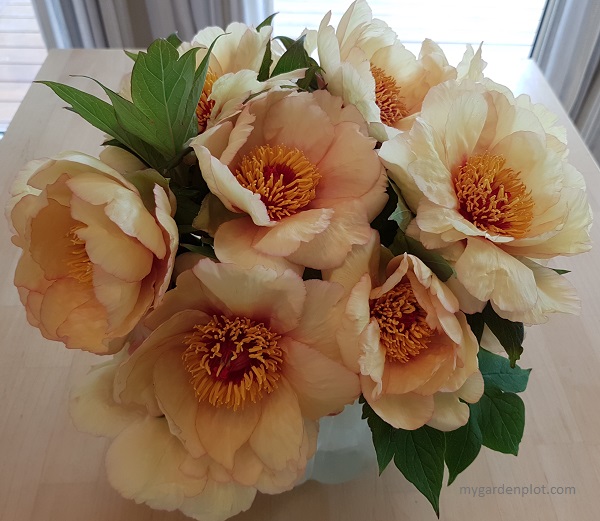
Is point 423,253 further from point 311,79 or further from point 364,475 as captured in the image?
point 364,475

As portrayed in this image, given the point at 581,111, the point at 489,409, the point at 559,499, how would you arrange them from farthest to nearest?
the point at 581,111
the point at 559,499
the point at 489,409

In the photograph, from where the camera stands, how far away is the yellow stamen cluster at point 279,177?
327 mm

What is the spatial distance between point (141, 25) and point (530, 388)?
129cm

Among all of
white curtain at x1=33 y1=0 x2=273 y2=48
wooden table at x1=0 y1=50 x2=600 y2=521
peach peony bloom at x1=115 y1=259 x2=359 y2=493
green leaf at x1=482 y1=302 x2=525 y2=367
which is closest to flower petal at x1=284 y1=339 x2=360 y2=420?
peach peony bloom at x1=115 y1=259 x2=359 y2=493

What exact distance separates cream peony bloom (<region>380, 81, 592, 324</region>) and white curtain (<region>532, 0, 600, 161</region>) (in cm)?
124

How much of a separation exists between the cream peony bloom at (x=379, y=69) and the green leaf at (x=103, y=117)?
12 centimetres

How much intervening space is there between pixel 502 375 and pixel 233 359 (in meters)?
0.24

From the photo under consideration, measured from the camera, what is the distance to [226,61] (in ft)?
1.39

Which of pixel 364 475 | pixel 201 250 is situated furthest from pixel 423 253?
pixel 364 475

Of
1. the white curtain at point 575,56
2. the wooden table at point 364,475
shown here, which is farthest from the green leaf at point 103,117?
the white curtain at point 575,56

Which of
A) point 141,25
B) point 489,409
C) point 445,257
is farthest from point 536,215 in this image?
point 141,25

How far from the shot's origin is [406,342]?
337 mm

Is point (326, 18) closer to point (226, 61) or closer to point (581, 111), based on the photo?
point (226, 61)

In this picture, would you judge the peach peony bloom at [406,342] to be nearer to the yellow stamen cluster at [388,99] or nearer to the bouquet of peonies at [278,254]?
the bouquet of peonies at [278,254]
